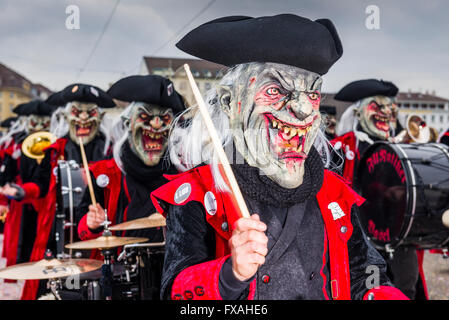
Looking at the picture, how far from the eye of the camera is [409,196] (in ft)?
14.1

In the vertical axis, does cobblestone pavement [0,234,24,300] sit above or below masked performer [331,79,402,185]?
below

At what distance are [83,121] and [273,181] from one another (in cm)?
488

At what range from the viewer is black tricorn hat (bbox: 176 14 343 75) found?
6.17 ft

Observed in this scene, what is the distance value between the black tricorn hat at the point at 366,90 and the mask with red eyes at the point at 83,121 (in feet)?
10.7

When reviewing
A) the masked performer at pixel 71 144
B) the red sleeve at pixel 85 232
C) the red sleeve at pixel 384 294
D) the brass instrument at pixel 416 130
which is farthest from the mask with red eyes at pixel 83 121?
the red sleeve at pixel 384 294

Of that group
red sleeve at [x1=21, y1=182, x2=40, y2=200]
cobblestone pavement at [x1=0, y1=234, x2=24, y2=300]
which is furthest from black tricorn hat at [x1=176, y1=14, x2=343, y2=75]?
cobblestone pavement at [x1=0, y1=234, x2=24, y2=300]

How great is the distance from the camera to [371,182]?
493 centimetres

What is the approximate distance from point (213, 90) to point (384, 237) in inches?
121

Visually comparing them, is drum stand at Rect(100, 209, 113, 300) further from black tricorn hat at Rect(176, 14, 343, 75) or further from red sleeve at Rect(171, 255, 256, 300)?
black tricorn hat at Rect(176, 14, 343, 75)

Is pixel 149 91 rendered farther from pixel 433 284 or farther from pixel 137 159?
pixel 433 284

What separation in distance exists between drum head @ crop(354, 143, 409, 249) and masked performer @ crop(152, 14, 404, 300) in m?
2.56

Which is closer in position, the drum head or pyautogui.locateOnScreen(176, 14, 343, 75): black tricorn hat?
pyautogui.locateOnScreen(176, 14, 343, 75): black tricorn hat

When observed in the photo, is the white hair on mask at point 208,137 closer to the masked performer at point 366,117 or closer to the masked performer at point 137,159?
the masked performer at point 137,159

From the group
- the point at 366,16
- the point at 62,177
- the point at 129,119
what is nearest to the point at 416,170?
the point at 366,16
